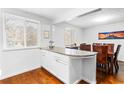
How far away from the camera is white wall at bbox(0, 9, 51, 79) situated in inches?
95.4

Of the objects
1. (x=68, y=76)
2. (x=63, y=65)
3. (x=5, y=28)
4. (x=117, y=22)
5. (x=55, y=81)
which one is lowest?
(x=55, y=81)

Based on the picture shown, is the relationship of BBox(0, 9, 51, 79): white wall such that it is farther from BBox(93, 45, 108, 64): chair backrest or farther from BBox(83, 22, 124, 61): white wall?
BBox(83, 22, 124, 61): white wall

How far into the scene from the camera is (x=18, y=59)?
2.75 metres

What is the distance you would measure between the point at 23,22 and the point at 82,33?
3967mm

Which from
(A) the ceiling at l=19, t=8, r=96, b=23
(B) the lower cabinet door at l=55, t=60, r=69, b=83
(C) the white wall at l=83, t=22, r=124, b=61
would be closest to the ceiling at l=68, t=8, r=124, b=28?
(C) the white wall at l=83, t=22, r=124, b=61

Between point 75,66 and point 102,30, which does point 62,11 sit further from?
point 102,30

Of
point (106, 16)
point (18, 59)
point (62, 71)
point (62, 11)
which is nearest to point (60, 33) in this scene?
point (62, 11)

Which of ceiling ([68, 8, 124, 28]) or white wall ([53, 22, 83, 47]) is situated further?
white wall ([53, 22, 83, 47])

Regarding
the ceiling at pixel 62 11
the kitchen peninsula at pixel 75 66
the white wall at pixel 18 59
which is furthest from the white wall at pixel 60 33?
the kitchen peninsula at pixel 75 66

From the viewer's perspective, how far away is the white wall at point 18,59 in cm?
242

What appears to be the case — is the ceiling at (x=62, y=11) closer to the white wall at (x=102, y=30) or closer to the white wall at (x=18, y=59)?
the white wall at (x=18, y=59)
